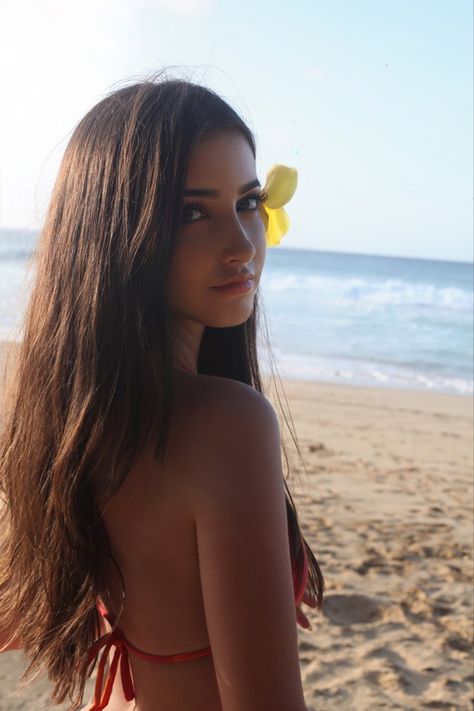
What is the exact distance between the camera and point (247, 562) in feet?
3.62

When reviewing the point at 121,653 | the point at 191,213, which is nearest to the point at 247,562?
the point at 121,653

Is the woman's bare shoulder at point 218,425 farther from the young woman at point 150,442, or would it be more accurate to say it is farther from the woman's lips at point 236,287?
the woman's lips at point 236,287

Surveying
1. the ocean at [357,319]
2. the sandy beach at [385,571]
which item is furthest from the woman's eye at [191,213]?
the sandy beach at [385,571]

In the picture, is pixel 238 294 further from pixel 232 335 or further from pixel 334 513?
pixel 334 513

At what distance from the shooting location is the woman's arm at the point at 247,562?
110 centimetres

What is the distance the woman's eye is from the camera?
132 cm

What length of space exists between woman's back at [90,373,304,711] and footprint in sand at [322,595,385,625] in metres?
2.78

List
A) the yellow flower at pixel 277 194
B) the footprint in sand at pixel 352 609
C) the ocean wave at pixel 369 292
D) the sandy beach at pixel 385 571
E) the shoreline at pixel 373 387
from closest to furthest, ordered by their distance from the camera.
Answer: the yellow flower at pixel 277 194, the sandy beach at pixel 385 571, the footprint in sand at pixel 352 609, the shoreline at pixel 373 387, the ocean wave at pixel 369 292

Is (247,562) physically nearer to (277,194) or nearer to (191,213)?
(191,213)

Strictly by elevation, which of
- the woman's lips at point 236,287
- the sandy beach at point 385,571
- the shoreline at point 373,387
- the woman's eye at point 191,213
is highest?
the woman's eye at point 191,213

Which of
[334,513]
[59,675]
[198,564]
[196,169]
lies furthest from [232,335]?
[334,513]

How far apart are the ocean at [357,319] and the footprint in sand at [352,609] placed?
125 cm

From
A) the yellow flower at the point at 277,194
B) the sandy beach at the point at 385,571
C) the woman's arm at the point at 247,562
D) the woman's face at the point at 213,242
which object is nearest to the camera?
the woman's arm at the point at 247,562

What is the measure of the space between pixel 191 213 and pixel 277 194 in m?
0.38
